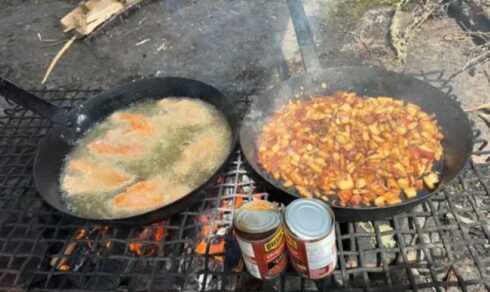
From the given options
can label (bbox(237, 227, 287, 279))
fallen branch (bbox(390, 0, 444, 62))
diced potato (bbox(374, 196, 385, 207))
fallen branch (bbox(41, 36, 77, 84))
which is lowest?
fallen branch (bbox(41, 36, 77, 84))

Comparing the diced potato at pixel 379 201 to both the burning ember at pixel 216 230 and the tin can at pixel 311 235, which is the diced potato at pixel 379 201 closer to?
the tin can at pixel 311 235

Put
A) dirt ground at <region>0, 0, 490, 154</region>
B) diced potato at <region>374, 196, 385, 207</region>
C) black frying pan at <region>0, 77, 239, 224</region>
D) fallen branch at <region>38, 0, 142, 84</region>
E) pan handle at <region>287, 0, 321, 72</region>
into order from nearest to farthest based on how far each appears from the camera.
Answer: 1. diced potato at <region>374, 196, 385, 207</region>
2. black frying pan at <region>0, 77, 239, 224</region>
3. pan handle at <region>287, 0, 321, 72</region>
4. dirt ground at <region>0, 0, 490, 154</region>
5. fallen branch at <region>38, 0, 142, 84</region>

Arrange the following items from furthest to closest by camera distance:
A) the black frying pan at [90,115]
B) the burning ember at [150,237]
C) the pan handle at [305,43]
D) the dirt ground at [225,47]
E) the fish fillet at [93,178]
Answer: the dirt ground at [225,47] < the pan handle at [305,43] < the fish fillet at [93,178] < the burning ember at [150,237] < the black frying pan at [90,115]

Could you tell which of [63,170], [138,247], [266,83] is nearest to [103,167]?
[63,170]

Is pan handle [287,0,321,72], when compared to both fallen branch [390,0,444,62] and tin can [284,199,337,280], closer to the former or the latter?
fallen branch [390,0,444,62]

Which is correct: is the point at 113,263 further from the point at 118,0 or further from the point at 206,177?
the point at 118,0

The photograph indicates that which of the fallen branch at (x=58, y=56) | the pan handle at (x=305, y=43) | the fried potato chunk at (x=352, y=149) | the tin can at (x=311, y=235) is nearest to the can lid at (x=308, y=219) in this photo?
the tin can at (x=311, y=235)

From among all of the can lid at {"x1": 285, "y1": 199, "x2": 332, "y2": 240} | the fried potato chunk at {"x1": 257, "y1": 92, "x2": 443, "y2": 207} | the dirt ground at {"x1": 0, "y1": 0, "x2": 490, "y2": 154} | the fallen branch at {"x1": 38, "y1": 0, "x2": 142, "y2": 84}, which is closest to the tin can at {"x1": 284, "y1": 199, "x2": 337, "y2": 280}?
the can lid at {"x1": 285, "y1": 199, "x2": 332, "y2": 240}
